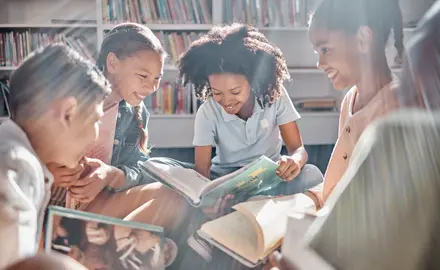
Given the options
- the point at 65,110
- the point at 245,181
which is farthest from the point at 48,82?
the point at 245,181

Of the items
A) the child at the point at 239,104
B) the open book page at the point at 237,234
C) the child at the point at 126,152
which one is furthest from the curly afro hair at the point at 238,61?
the open book page at the point at 237,234

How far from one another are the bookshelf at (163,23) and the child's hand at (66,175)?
1.61m

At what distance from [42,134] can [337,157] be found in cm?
59

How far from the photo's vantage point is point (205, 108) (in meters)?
1.33

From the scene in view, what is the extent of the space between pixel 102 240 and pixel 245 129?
665 millimetres

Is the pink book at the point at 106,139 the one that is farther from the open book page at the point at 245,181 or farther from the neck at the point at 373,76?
the neck at the point at 373,76

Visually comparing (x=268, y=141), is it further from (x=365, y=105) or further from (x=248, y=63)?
(x=365, y=105)

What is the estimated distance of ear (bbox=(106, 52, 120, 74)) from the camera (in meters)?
1.12

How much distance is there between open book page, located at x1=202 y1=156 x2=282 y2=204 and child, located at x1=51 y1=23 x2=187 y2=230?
112mm

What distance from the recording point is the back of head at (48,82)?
2.31 ft

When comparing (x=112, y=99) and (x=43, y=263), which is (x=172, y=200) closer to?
(x=112, y=99)

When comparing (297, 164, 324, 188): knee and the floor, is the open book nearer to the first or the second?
(297, 164, 324, 188): knee

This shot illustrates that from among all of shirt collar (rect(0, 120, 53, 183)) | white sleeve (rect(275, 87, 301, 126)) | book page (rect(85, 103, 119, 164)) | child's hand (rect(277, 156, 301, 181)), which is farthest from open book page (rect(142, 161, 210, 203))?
white sleeve (rect(275, 87, 301, 126))

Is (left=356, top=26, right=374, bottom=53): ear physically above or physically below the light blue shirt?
above
